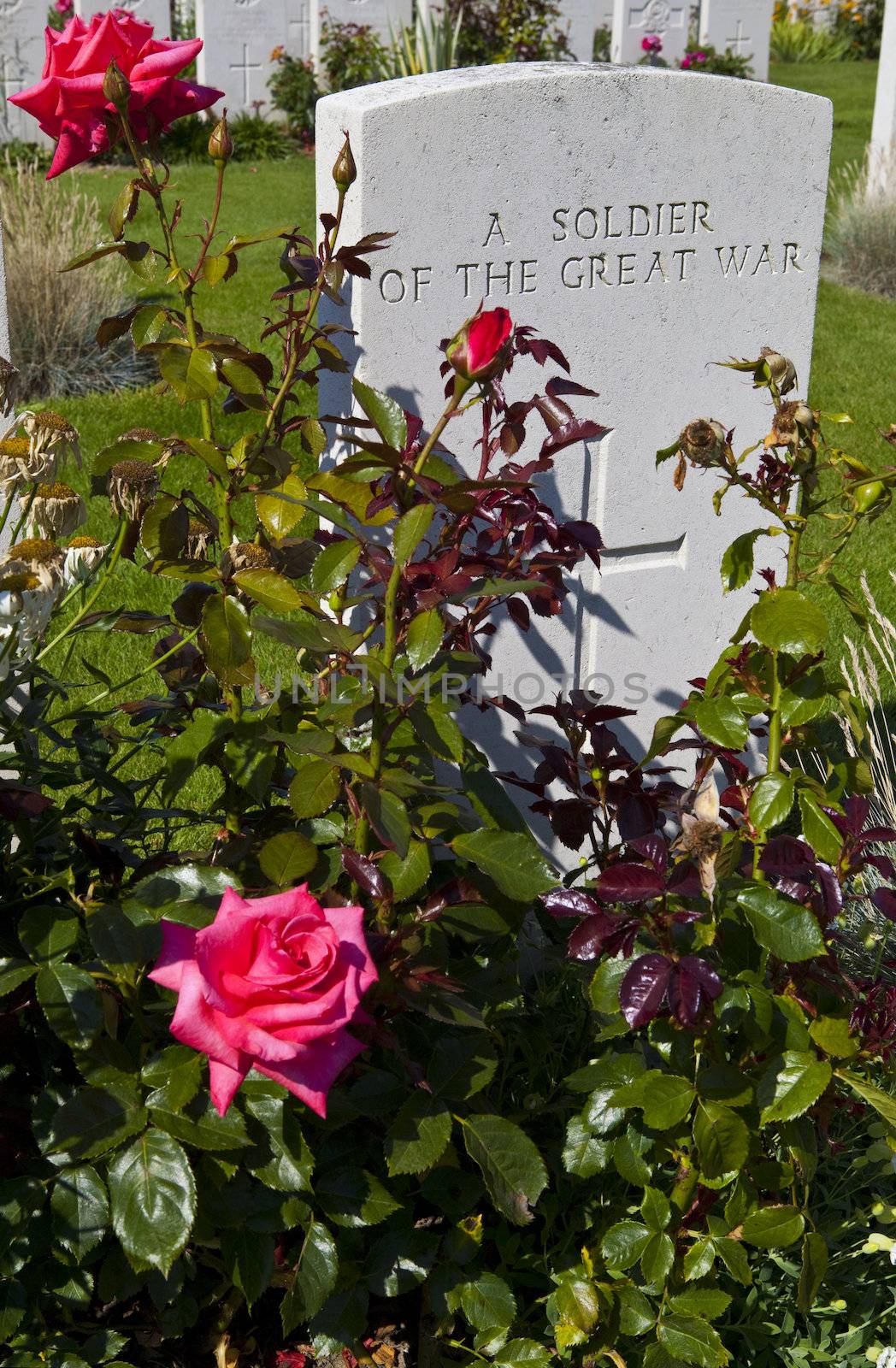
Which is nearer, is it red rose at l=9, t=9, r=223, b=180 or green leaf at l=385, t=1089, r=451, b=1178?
green leaf at l=385, t=1089, r=451, b=1178

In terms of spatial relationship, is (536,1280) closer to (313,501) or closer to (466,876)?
(466,876)

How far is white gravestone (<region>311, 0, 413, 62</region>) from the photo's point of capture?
13055mm

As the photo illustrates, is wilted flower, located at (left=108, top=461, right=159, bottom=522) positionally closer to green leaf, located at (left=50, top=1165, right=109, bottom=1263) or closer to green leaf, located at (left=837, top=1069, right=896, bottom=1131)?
green leaf, located at (left=50, top=1165, right=109, bottom=1263)

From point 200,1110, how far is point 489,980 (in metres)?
0.46

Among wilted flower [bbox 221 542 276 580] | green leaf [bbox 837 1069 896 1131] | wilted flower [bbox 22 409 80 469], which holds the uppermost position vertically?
wilted flower [bbox 22 409 80 469]

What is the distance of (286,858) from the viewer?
1532 millimetres

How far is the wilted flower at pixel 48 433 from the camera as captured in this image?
1.53 m

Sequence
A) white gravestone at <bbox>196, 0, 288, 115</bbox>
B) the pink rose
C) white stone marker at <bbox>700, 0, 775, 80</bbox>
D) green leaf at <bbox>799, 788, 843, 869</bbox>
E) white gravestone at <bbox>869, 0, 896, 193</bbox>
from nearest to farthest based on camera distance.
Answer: the pink rose
green leaf at <bbox>799, 788, 843, 869</bbox>
white gravestone at <bbox>869, 0, 896, 193</bbox>
white gravestone at <bbox>196, 0, 288, 115</bbox>
white stone marker at <bbox>700, 0, 775, 80</bbox>

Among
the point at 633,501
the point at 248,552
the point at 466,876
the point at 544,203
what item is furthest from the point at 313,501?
the point at 633,501

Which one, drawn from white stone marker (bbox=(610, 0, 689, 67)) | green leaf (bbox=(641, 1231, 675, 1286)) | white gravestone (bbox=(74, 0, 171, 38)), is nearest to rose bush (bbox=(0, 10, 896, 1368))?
green leaf (bbox=(641, 1231, 675, 1286))

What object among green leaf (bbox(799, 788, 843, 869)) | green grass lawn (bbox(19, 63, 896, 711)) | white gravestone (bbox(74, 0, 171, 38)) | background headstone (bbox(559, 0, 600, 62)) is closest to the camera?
green leaf (bbox(799, 788, 843, 869))

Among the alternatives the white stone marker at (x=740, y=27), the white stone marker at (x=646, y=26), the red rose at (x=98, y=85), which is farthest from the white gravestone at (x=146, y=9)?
the red rose at (x=98, y=85)

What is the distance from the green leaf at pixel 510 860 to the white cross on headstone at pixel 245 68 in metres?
13.0

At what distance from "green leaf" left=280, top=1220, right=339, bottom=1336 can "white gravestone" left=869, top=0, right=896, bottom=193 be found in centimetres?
807
